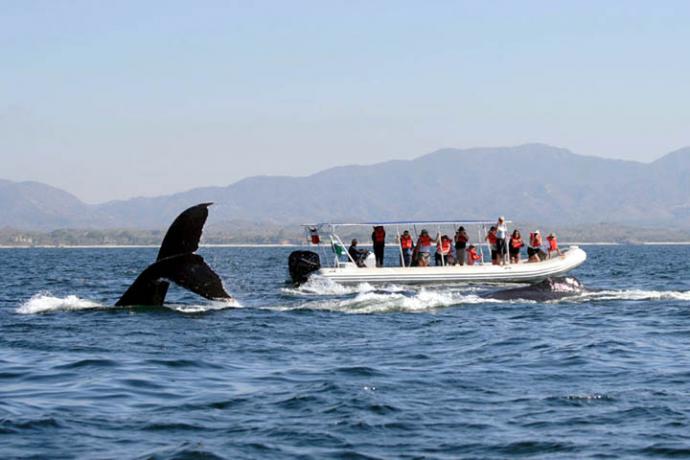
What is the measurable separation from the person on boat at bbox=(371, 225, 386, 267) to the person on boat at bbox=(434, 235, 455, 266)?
75.9 inches

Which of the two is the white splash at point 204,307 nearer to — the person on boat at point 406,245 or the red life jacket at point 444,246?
the person on boat at point 406,245

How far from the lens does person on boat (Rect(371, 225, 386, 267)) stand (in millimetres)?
40003

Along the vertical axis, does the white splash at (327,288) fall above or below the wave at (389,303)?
above

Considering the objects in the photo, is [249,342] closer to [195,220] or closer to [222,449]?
[195,220]

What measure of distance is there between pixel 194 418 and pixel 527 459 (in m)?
3.84

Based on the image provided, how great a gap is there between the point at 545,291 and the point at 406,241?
12106 millimetres

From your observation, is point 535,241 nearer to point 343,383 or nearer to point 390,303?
point 390,303

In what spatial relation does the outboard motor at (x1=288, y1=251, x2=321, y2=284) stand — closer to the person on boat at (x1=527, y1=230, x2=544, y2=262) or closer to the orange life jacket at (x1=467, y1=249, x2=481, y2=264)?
the orange life jacket at (x1=467, y1=249, x2=481, y2=264)

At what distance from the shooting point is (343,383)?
1517 cm

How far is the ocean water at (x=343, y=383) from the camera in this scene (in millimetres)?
11898

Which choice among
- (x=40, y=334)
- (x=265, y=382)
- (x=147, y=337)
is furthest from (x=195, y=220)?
(x=265, y=382)

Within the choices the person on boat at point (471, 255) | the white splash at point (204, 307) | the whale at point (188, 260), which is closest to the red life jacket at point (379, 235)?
the person on boat at point (471, 255)

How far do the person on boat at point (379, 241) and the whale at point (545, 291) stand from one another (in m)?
10.7

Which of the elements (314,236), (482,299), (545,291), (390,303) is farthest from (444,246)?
(390,303)
